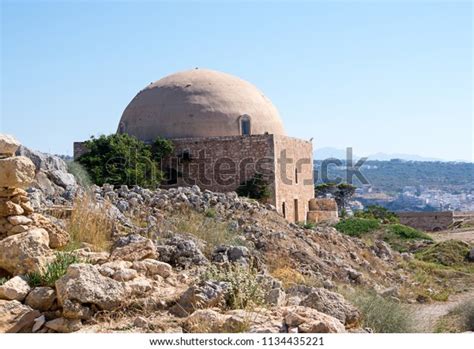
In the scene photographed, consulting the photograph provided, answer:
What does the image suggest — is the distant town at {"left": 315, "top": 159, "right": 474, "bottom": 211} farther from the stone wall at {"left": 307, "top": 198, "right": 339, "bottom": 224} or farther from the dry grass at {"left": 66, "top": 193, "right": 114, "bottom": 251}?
the dry grass at {"left": 66, "top": 193, "right": 114, "bottom": 251}

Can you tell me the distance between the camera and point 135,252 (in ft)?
22.1

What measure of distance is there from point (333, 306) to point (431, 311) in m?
4.41

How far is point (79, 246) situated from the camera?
23.2ft

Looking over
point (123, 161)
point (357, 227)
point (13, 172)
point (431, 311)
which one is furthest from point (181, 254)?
point (123, 161)

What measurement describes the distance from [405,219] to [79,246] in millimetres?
24670

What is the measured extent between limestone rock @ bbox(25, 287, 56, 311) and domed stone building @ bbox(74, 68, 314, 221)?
16000 millimetres

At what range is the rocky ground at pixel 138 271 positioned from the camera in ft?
17.0

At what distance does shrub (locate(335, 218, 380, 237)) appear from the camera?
18.4 meters

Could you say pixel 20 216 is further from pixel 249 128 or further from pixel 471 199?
pixel 471 199

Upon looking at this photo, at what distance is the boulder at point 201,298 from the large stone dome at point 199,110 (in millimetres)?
17120

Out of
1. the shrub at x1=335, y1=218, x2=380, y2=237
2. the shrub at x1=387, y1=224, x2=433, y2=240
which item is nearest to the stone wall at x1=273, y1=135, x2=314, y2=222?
the shrub at x1=335, y1=218, x2=380, y2=237

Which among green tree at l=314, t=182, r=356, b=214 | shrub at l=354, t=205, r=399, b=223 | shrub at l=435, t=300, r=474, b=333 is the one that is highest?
shrub at l=435, t=300, r=474, b=333

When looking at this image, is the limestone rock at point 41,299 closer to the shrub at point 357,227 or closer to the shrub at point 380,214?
the shrub at point 357,227

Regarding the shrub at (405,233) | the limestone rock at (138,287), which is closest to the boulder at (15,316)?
the limestone rock at (138,287)
